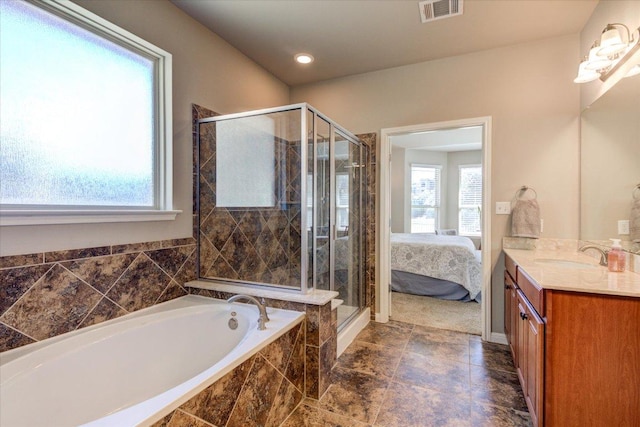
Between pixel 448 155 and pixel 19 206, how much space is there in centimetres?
733

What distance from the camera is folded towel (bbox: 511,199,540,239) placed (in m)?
2.50

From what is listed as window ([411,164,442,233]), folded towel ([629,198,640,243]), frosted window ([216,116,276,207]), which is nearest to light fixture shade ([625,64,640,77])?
folded towel ([629,198,640,243])

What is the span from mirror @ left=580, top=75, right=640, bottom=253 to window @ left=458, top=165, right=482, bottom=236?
463 centimetres

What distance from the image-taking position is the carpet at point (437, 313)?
122 inches

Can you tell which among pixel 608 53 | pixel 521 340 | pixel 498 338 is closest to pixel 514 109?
pixel 608 53

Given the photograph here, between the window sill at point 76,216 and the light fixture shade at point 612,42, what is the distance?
2875 mm

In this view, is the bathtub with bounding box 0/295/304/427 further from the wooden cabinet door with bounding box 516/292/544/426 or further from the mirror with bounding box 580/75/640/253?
the mirror with bounding box 580/75/640/253

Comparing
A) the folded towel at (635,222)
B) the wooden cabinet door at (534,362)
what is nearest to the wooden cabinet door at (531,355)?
the wooden cabinet door at (534,362)

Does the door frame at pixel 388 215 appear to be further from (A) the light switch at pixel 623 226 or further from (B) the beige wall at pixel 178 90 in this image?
(B) the beige wall at pixel 178 90

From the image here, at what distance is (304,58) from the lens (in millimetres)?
2891

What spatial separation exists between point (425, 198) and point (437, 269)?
10.9 ft

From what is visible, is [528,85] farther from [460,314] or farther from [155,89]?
[155,89]

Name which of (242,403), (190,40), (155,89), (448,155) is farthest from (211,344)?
(448,155)

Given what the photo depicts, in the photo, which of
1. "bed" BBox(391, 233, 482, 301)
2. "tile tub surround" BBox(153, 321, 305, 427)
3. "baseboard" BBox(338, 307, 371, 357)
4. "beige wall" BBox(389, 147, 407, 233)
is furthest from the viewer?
"beige wall" BBox(389, 147, 407, 233)
